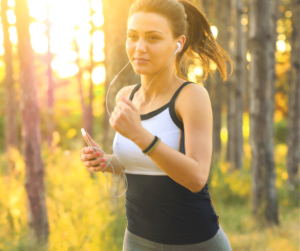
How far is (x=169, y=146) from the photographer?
5.10 feet

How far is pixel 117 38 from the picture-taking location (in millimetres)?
4066

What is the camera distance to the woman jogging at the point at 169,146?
1524mm

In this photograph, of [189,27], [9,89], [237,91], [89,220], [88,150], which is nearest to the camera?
[88,150]

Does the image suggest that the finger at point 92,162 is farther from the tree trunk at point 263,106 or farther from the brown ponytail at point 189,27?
the tree trunk at point 263,106

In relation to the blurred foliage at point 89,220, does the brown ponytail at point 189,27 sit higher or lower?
higher

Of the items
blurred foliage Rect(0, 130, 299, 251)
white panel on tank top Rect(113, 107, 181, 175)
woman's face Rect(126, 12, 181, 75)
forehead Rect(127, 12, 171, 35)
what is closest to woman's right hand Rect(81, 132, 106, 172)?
white panel on tank top Rect(113, 107, 181, 175)

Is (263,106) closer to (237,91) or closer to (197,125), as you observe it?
(197,125)

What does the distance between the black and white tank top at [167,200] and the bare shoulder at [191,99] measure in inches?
1.5

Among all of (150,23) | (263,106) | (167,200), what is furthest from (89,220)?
(263,106)

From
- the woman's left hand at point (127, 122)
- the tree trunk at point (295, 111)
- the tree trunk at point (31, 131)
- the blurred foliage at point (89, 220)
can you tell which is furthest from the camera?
the tree trunk at point (295, 111)

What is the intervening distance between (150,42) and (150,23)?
104 millimetres

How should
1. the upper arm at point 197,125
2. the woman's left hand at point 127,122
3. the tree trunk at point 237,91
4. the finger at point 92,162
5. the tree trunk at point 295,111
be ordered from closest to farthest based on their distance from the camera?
the woman's left hand at point 127,122, the upper arm at point 197,125, the finger at point 92,162, the tree trunk at point 295,111, the tree trunk at point 237,91

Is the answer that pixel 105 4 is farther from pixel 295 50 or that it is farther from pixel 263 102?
pixel 295 50

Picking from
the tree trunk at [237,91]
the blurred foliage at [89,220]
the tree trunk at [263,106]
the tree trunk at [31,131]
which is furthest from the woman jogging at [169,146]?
the tree trunk at [237,91]
